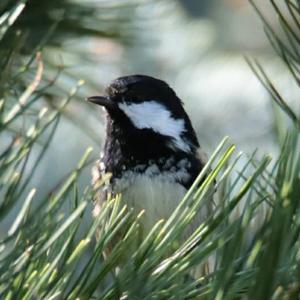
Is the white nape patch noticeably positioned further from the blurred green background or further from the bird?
the blurred green background

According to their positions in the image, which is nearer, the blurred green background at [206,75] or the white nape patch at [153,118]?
the white nape patch at [153,118]

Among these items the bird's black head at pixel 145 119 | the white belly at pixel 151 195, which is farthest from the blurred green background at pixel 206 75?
the white belly at pixel 151 195

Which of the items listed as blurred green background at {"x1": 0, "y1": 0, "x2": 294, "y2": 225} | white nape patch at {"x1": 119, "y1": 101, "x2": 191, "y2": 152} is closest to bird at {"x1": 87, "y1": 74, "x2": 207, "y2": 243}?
white nape patch at {"x1": 119, "y1": 101, "x2": 191, "y2": 152}

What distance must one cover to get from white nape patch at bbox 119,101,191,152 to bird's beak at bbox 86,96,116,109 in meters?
0.03

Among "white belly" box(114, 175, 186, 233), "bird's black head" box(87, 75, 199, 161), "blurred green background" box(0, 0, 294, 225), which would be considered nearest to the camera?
"white belly" box(114, 175, 186, 233)

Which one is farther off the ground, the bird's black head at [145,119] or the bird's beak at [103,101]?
the bird's beak at [103,101]

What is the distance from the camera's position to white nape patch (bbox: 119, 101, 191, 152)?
2176 mm

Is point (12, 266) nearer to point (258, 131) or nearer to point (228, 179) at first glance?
point (228, 179)

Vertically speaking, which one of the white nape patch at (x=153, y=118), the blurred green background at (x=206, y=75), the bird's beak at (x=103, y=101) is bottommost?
the blurred green background at (x=206, y=75)

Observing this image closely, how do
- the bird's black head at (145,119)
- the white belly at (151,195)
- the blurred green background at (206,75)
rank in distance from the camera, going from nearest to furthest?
1. the white belly at (151,195)
2. the bird's black head at (145,119)
3. the blurred green background at (206,75)

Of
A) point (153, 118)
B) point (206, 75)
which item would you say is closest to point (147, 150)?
point (153, 118)

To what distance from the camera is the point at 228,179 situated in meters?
0.99

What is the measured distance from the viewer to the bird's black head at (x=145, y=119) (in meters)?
2.13

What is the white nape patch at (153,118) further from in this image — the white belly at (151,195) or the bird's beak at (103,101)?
the white belly at (151,195)
